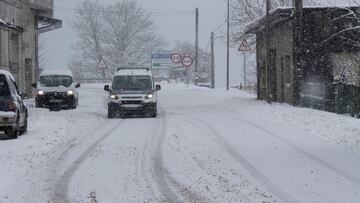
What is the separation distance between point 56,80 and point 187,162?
2046cm

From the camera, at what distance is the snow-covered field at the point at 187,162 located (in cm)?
919

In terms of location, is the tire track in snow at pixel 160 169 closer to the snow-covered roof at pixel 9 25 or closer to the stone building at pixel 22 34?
the snow-covered roof at pixel 9 25

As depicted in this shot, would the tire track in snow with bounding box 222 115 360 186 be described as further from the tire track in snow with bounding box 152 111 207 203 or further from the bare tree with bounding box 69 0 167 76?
the bare tree with bounding box 69 0 167 76

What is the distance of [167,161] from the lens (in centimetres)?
1241

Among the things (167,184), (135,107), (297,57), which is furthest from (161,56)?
(167,184)

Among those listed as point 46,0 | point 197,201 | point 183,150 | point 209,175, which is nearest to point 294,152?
point 183,150

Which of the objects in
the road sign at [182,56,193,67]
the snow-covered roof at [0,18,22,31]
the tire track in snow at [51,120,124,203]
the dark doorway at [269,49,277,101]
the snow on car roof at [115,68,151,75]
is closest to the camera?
the tire track in snow at [51,120,124,203]

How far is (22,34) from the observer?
127ft

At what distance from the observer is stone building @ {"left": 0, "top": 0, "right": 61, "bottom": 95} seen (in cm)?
3366

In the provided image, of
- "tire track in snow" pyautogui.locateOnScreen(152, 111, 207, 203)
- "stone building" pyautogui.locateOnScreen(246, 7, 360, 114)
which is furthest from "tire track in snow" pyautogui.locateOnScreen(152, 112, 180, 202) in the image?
"stone building" pyautogui.locateOnScreen(246, 7, 360, 114)

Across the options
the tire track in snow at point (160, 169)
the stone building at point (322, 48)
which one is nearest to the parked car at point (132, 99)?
the tire track in snow at point (160, 169)

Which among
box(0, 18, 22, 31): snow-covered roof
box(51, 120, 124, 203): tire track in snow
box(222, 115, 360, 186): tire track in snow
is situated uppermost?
box(0, 18, 22, 31): snow-covered roof

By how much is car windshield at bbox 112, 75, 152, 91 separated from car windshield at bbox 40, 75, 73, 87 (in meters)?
6.03

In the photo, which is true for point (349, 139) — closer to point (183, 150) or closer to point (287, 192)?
point (183, 150)
